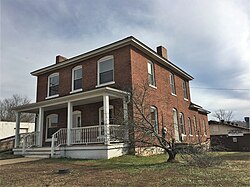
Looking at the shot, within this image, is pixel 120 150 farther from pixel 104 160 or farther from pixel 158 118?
pixel 158 118

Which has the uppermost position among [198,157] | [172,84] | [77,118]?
[172,84]

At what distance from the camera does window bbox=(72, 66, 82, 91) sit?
17.8 metres

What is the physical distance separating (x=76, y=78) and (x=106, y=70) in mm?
3084

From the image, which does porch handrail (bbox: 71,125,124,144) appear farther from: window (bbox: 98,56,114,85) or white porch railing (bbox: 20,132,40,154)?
white porch railing (bbox: 20,132,40,154)

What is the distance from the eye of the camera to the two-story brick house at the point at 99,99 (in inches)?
527

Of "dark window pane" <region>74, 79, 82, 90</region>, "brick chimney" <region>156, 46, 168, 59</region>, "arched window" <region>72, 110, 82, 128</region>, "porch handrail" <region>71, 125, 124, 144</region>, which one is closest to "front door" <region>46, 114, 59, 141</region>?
"arched window" <region>72, 110, 82, 128</region>

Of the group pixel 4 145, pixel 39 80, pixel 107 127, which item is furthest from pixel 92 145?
pixel 4 145

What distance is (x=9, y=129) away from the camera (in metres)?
30.1

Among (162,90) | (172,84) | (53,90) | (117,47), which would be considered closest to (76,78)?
(53,90)

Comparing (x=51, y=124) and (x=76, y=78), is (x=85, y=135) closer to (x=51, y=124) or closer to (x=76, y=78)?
(x=76, y=78)

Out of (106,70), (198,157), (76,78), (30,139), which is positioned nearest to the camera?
(198,157)

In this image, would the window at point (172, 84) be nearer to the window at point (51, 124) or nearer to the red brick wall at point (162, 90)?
the red brick wall at point (162, 90)

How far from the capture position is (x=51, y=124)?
19297 millimetres

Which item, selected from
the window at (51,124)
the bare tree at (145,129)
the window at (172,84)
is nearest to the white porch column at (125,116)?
the bare tree at (145,129)
